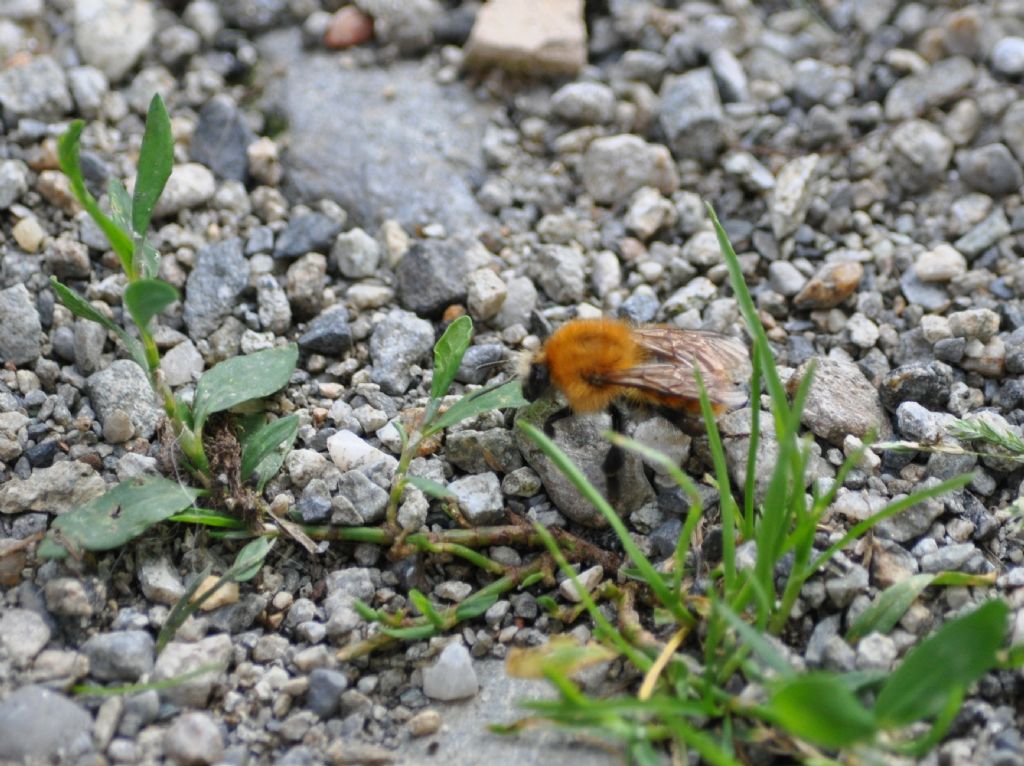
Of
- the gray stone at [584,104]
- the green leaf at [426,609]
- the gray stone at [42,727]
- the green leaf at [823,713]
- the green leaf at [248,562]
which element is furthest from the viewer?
the gray stone at [584,104]

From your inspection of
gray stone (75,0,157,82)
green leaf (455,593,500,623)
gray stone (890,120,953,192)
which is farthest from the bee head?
gray stone (75,0,157,82)

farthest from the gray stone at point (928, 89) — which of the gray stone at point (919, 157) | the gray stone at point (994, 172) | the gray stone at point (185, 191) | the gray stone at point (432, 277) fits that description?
the gray stone at point (185, 191)

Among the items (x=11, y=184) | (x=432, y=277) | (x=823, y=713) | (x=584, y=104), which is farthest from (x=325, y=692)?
(x=584, y=104)

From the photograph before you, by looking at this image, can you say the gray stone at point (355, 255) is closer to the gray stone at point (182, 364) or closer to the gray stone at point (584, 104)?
the gray stone at point (182, 364)

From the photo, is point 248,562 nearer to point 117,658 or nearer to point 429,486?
point 117,658

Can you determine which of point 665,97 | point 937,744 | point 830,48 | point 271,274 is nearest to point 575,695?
point 937,744

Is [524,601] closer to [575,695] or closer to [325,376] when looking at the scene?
[575,695]

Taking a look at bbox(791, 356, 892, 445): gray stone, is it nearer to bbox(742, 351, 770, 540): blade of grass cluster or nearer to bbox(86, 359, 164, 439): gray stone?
bbox(742, 351, 770, 540): blade of grass cluster

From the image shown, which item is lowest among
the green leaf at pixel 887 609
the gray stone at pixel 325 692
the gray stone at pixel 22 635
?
the gray stone at pixel 325 692
